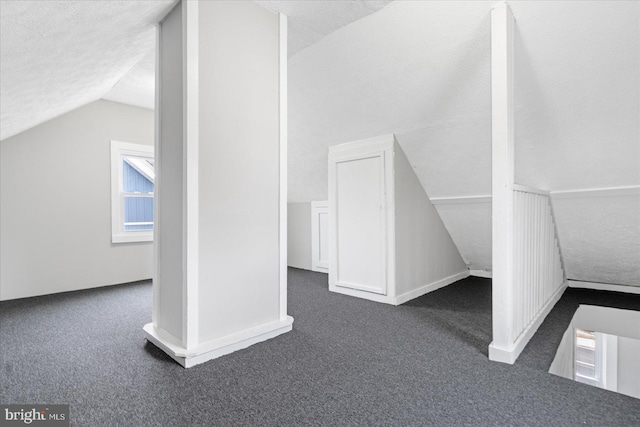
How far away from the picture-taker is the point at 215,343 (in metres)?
1.77

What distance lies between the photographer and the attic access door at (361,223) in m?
2.95

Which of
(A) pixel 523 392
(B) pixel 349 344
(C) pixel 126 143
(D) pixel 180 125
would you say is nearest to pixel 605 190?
(A) pixel 523 392

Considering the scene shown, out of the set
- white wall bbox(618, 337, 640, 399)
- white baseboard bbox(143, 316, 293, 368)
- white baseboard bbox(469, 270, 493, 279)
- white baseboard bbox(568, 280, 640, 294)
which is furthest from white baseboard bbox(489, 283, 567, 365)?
white baseboard bbox(469, 270, 493, 279)

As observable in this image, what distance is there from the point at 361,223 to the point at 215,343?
5.79 feet

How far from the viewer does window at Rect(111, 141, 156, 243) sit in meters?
3.70

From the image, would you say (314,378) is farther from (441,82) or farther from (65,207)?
(65,207)

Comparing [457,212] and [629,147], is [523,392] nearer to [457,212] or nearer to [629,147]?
[629,147]

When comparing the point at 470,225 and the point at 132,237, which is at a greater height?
the point at 470,225

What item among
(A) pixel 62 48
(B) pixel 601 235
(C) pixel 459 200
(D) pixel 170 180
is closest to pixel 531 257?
(C) pixel 459 200

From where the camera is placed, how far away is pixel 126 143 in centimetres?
380

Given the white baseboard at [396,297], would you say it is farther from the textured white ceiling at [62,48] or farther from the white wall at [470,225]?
the textured white ceiling at [62,48]

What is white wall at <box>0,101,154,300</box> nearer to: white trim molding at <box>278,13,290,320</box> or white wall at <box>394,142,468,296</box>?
white trim molding at <box>278,13,290,320</box>

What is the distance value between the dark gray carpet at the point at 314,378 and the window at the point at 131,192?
142 cm

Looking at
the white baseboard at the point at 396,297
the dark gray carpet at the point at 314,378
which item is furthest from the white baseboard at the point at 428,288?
Result: the dark gray carpet at the point at 314,378
